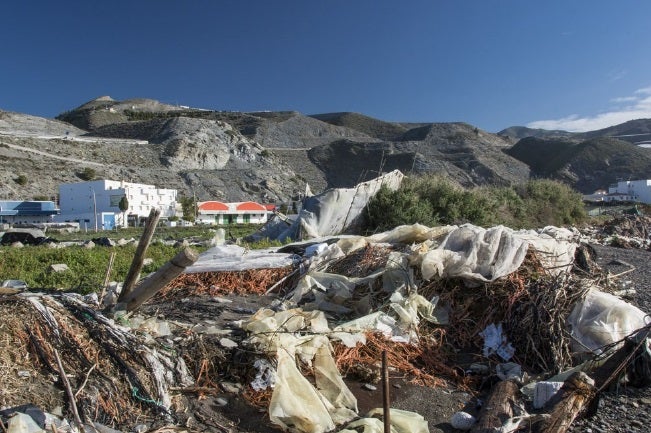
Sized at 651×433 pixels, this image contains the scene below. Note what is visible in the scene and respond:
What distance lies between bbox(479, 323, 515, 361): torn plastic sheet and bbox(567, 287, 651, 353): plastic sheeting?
1.96 ft

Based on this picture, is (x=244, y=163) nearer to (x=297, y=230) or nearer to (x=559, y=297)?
(x=297, y=230)

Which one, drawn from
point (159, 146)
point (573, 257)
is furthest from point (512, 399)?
point (159, 146)

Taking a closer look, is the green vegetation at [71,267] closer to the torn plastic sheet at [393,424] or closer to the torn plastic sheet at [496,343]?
the torn plastic sheet at [393,424]

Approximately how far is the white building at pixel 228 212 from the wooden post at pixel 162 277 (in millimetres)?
46152

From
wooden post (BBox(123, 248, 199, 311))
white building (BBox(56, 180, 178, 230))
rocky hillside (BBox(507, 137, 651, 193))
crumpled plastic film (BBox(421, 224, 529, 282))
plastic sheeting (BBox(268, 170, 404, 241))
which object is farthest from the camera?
rocky hillside (BBox(507, 137, 651, 193))

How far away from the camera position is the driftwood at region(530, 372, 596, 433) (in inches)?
128

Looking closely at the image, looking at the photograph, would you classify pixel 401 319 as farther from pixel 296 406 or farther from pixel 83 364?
pixel 83 364

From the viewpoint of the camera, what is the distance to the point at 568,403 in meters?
3.43

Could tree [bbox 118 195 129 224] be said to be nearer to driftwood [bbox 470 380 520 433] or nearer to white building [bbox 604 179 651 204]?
driftwood [bbox 470 380 520 433]

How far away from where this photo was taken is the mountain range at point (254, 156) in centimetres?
6147

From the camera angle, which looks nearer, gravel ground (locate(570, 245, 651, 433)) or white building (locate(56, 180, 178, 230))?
gravel ground (locate(570, 245, 651, 433))

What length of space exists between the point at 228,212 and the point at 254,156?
95.1 ft

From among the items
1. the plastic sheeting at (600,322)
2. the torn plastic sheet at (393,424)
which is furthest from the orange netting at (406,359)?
the plastic sheeting at (600,322)

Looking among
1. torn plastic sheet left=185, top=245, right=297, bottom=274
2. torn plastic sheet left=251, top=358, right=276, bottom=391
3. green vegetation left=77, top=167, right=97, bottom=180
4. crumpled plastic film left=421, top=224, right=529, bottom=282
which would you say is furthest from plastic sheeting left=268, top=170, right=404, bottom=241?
green vegetation left=77, top=167, right=97, bottom=180
